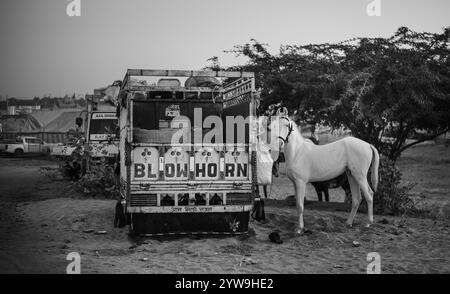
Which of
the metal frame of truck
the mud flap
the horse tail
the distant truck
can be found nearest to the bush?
the horse tail

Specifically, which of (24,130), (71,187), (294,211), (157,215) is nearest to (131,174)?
(157,215)

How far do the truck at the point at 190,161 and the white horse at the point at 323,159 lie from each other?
3.48 ft

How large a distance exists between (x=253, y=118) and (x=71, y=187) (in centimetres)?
809

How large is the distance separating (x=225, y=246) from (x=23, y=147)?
1270 inches

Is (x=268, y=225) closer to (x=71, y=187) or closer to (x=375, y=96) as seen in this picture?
(x=375, y=96)

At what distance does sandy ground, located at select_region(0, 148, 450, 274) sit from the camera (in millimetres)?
6643

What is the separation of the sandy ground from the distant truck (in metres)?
26.9

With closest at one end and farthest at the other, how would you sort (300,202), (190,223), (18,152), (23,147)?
(190,223), (300,202), (18,152), (23,147)

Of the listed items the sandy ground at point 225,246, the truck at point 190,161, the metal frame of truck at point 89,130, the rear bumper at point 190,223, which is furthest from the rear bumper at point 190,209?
the metal frame of truck at point 89,130

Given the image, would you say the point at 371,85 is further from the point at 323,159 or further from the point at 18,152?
the point at 18,152

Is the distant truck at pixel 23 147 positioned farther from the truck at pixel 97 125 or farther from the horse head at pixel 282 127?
the horse head at pixel 282 127

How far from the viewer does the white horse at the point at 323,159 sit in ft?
30.5

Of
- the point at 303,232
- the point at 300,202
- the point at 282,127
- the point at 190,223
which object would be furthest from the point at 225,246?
the point at 282,127

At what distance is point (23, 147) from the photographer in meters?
36.5
